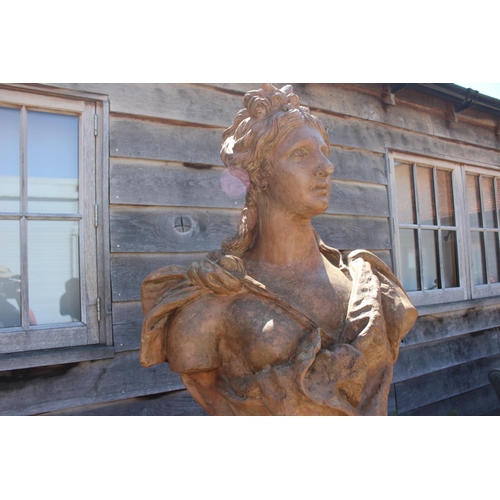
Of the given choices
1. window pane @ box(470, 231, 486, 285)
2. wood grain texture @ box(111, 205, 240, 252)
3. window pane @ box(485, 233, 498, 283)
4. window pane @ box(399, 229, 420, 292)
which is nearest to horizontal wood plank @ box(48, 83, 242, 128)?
wood grain texture @ box(111, 205, 240, 252)

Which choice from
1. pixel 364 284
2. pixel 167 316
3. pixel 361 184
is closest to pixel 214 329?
pixel 167 316

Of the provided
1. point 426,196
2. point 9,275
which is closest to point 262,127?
point 9,275

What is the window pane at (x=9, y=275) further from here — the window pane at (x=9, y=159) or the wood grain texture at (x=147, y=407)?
the wood grain texture at (x=147, y=407)

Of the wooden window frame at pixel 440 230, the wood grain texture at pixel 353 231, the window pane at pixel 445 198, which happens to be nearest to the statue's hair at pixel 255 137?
the wood grain texture at pixel 353 231

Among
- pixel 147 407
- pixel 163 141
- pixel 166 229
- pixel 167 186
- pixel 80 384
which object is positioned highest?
pixel 163 141

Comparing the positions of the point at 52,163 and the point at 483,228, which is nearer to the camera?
the point at 52,163

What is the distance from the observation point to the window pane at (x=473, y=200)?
4.06 m

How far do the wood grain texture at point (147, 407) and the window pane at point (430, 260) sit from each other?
2.17 meters

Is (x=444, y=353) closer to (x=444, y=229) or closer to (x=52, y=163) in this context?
(x=444, y=229)

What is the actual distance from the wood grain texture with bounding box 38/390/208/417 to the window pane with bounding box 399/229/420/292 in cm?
193

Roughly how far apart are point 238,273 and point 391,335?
0.52 m

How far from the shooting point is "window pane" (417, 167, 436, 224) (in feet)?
12.0

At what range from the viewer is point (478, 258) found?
412cm

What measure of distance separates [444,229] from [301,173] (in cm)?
275
